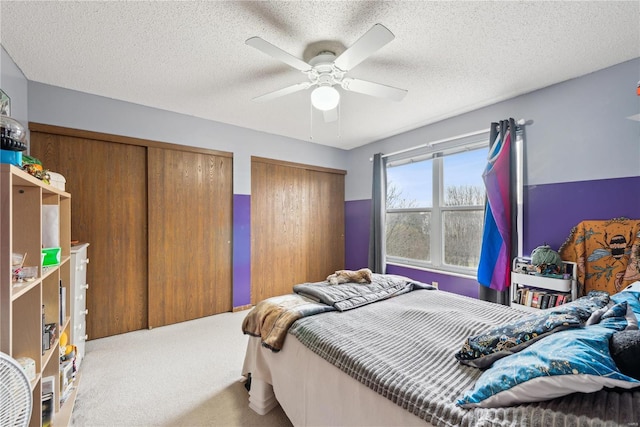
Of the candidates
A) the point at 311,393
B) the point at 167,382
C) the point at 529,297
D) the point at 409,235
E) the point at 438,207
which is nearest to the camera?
the point at 311,393

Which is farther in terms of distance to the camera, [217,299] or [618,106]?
[217,299]

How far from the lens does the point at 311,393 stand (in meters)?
1.43

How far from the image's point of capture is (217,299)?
3541 millimetres

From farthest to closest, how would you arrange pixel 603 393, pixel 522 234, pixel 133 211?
pixel 133 211 → pixel 522 234 → pixel 603 393

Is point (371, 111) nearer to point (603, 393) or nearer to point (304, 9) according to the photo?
point (304, 9)

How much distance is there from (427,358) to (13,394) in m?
1.55

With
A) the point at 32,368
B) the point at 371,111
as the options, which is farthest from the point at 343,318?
the point at 371,111

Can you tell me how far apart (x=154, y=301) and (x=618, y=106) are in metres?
4.76

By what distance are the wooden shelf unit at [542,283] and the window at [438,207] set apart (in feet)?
2.16

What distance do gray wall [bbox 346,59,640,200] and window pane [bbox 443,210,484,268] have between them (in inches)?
28.6

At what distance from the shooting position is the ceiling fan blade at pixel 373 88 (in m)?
2.03

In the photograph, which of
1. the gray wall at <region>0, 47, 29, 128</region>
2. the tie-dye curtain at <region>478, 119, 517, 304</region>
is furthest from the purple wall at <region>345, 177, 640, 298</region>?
the gray wall at <region>0, 47, 29, 128</region>

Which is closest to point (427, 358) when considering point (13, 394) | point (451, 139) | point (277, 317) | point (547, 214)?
point (277, 317)

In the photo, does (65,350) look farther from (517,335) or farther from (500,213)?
(500,213)
